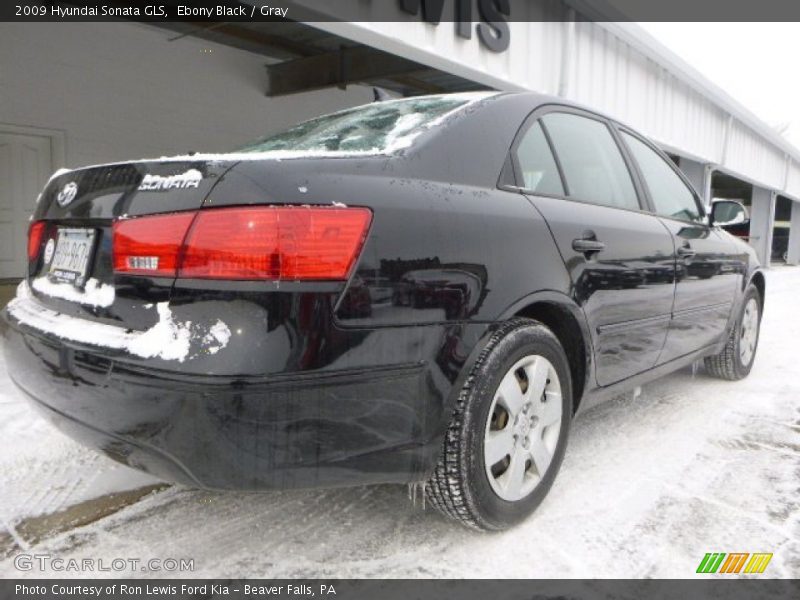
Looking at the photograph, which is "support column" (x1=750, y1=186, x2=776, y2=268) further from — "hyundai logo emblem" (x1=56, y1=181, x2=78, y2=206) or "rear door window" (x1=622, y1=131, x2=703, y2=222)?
"hyundai logo emblem" (x1=56, y1=181, x2=78, y2=206)

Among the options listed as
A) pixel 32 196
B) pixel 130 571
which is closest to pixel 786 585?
pixel 130 571

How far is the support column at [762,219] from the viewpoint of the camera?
19016mm

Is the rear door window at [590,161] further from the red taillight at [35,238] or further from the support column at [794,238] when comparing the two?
the support column at [794,238]

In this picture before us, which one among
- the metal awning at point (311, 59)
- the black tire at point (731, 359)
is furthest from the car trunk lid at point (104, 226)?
the metal awning at point (311, 59)

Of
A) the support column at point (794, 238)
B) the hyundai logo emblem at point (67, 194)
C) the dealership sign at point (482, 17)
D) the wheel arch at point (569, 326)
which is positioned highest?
the dealership sign at point (482, 17)

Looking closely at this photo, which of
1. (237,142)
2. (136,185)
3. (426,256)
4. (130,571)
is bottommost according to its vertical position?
(130,571)

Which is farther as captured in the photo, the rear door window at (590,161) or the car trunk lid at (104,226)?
the rear door window at (590,161)

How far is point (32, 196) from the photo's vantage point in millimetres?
8211

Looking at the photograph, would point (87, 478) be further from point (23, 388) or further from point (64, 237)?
point (64, 237)

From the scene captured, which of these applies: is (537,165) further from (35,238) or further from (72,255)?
(35,238)

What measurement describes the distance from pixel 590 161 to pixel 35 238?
2203 mm

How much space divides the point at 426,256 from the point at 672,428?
2052mm

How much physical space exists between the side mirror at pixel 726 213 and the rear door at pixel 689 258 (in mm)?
76

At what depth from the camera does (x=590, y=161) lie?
256cm
